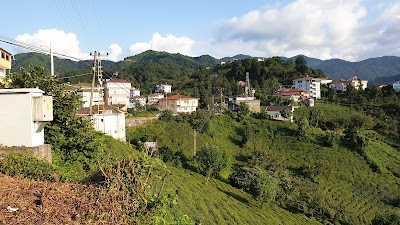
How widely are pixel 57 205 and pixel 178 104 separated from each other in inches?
1985

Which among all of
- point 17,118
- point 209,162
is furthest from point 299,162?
point 17,118

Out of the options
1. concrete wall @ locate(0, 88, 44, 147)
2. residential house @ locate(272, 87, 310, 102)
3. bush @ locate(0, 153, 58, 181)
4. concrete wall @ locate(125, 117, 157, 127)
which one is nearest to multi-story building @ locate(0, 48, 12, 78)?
concrete wall @ locate(0, 88, 44, 147)

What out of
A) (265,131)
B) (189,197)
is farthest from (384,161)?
(189,197)

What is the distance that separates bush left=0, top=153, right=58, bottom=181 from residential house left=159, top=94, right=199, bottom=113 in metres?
46.7

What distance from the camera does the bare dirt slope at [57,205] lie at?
5.39 metres

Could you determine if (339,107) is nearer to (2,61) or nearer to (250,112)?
(250,112)

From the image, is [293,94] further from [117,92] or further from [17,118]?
[17,118]

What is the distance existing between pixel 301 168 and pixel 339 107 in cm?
2999

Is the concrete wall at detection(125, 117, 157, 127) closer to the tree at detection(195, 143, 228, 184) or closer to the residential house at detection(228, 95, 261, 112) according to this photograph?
the tree at detection(195, 143, 228, 184)

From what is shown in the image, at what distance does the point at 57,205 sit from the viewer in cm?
589

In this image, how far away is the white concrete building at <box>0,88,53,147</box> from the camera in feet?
33.2

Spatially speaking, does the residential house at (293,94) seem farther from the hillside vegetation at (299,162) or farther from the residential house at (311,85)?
the hillside vegetation at (299,162)

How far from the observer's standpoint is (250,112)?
54531 millimetres

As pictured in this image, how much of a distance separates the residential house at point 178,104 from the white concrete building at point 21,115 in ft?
149
